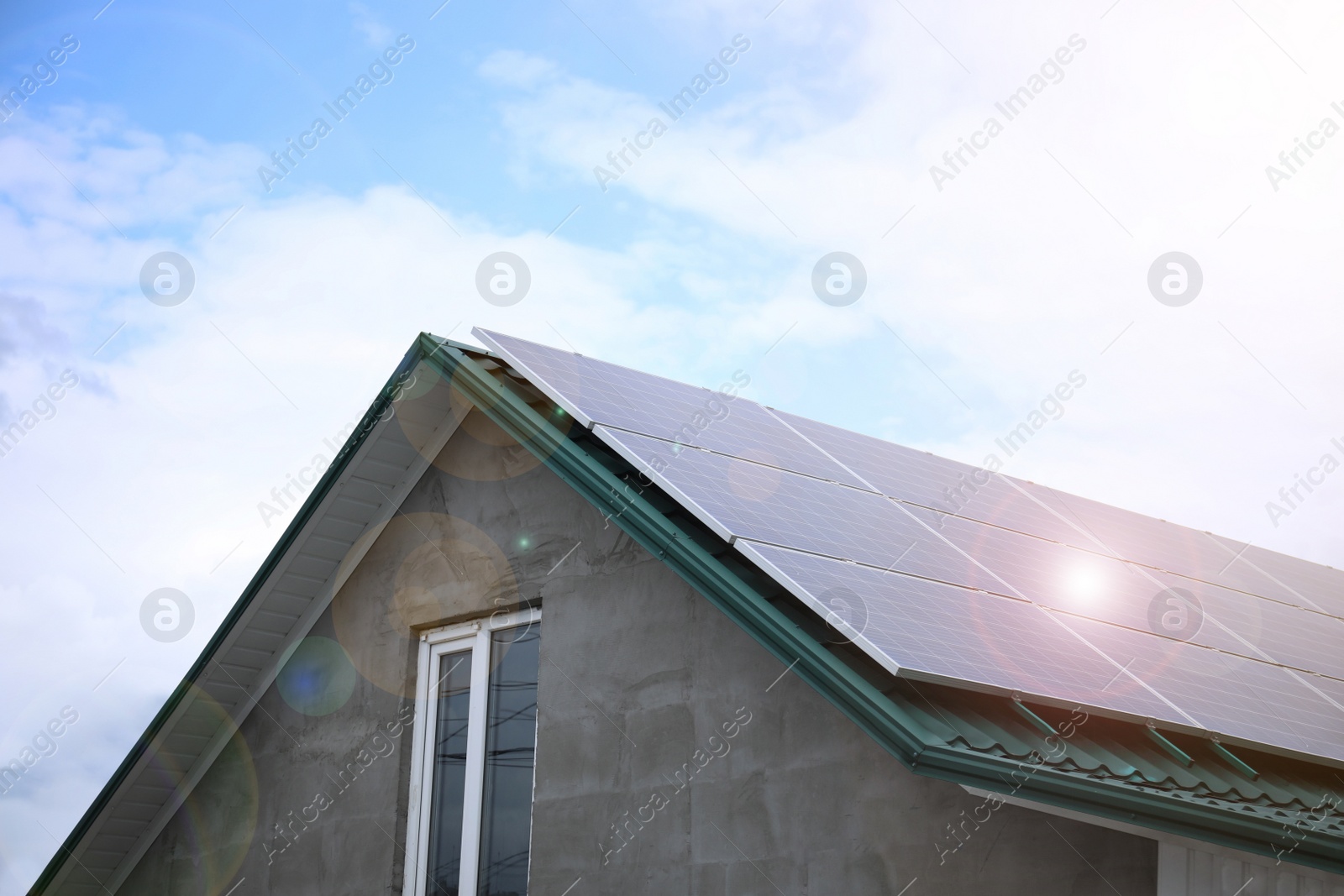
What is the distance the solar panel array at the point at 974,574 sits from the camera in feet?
23.9

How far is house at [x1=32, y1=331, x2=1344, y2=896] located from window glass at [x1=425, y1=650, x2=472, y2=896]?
3cm

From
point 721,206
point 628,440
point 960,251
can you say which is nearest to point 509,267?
point 721,206

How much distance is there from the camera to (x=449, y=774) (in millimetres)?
10430

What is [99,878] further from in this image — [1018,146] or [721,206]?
[1018,146]

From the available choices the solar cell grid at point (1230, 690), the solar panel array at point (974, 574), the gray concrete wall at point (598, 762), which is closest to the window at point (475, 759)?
the gray concrete wall at point (598, 762)

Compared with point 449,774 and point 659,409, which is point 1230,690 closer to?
point 659,409

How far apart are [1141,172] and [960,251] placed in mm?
1921

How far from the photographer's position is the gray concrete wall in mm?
7164

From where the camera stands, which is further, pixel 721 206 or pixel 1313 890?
pixel 721 206

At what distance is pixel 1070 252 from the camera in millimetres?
12875

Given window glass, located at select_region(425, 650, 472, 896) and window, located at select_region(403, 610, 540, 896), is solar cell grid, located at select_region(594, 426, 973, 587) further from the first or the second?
window glass, located at select_region(425, 650, 472, 896)

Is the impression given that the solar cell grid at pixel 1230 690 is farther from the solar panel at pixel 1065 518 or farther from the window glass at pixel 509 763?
the window glass at pixel 509 763

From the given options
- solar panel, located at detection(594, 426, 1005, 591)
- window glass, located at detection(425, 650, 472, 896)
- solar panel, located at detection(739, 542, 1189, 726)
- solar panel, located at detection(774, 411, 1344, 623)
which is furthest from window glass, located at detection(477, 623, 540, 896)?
solar panel, located at detection(774, 411, 1344, 623)

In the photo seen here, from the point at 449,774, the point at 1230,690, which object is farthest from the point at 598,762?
the point at 1230,690
